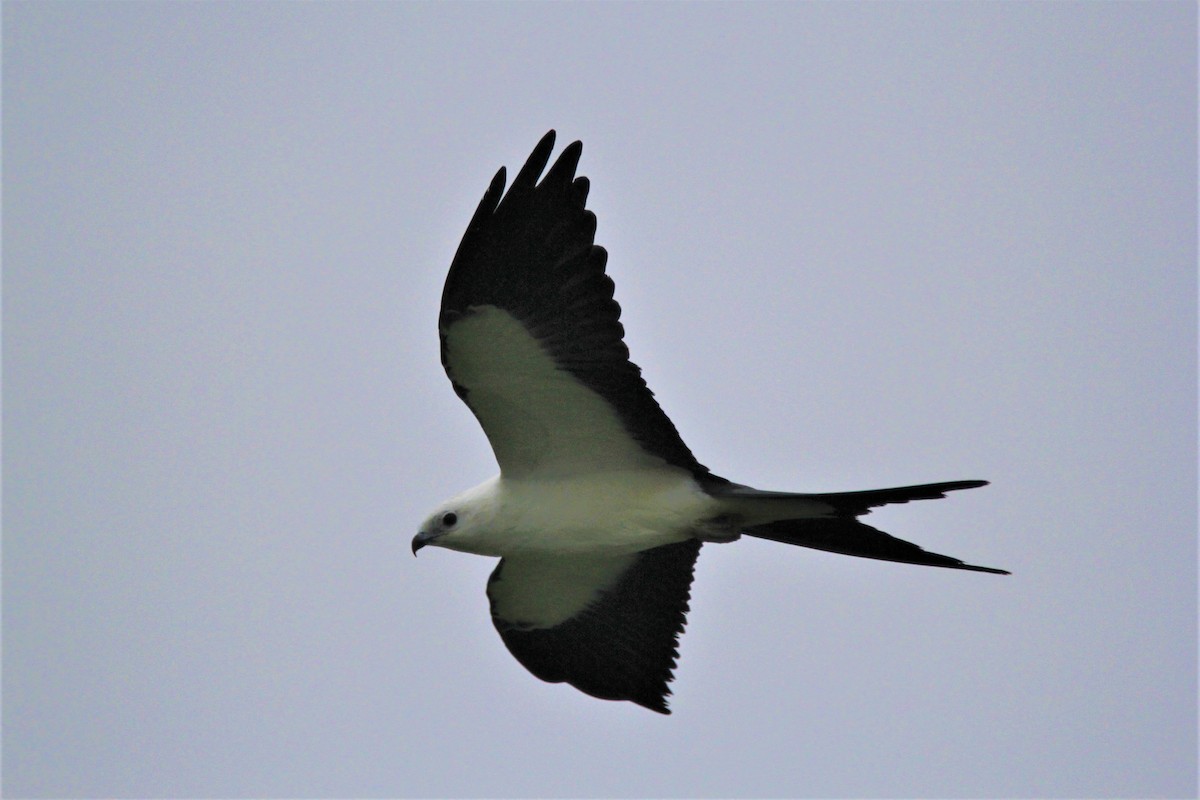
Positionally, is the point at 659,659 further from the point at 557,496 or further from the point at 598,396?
the point at 598,396

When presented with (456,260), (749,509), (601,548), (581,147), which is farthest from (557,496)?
(581,147)

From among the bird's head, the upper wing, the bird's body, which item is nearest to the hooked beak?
the bird's head

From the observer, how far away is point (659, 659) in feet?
26.4

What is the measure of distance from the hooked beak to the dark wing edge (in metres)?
0.62

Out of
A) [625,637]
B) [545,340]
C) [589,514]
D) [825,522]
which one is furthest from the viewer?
[625,637]

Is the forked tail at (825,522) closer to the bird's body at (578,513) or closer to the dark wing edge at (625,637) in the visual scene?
the bird's body at (578,513)

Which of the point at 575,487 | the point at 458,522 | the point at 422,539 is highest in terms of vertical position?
the point at 575,487

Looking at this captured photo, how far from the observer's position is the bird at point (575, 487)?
6434 millimetres

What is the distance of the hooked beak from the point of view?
7289mm

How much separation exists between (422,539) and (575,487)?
0.90m

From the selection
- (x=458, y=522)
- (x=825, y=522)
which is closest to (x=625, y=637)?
(x=458, y=522)

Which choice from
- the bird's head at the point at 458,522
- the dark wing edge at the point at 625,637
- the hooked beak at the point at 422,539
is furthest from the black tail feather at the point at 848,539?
the hooked beak at the point at 422,539

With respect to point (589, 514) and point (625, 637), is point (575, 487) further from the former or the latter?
point (625, 637)

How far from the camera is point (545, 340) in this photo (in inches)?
263
